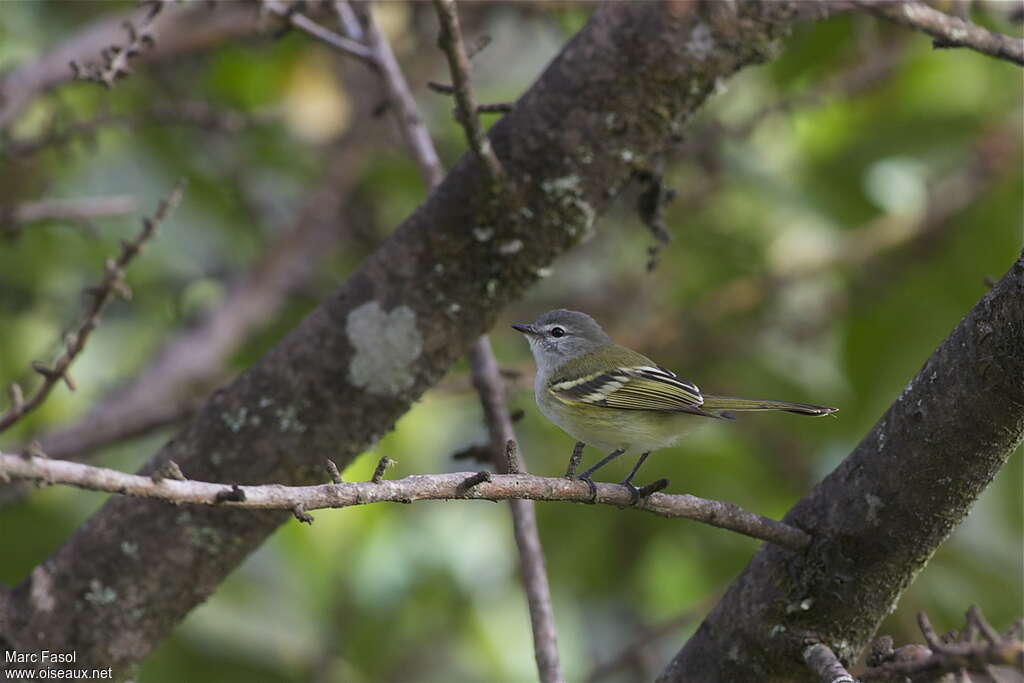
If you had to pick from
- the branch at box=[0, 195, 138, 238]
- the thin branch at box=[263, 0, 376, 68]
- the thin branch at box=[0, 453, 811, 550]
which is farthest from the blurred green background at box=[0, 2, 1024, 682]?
the thin branch at box=[0, 453, 811, 550]

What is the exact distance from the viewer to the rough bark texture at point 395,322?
2.42m

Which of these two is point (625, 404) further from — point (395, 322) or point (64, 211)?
point (64, 211)

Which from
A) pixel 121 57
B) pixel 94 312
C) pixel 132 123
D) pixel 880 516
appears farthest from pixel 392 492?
pixel 132 123

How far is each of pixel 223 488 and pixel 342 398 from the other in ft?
3.99

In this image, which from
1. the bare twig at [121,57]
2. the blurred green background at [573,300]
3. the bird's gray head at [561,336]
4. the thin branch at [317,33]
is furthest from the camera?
the blurred green background at [573,300]

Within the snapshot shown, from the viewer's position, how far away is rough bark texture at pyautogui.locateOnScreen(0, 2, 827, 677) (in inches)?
95.1

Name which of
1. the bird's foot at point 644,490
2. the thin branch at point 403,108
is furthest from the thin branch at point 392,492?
the thin branch at point 403,108

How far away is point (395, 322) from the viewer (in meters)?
2.46

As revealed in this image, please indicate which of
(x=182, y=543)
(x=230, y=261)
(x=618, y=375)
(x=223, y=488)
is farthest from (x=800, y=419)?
(x=223, y=488)

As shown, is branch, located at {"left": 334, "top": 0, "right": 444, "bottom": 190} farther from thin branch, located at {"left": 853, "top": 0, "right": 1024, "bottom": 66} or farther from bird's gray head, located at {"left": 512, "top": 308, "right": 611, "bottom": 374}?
thin branch, located at {"left": 853, "top": 0, "right": 1024, "bottom": 66}

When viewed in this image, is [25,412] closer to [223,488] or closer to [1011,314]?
[223,488]

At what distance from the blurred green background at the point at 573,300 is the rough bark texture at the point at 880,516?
1454 mm

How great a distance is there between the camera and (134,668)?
2.49 m

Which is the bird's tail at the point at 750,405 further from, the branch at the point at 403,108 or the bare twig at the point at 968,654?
the branch at the point at 403,108
